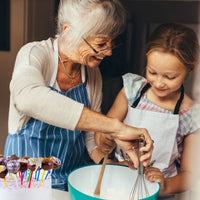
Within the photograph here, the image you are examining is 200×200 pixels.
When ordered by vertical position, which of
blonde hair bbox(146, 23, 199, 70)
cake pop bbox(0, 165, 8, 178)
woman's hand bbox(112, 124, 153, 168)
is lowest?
cake pop bbox(0, 165, 8, 178)

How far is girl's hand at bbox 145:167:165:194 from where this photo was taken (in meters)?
0.79

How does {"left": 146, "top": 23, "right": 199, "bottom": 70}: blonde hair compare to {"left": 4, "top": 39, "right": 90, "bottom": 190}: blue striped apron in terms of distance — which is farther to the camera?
{"left": 4, "top": 39, "right": 90, "bottom": 190}: blue striped apron

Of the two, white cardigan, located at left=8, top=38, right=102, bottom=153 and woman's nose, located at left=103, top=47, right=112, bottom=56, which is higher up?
woman's nose, located at left=103, top=47, right=112, bottom=56

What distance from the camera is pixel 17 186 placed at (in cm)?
73

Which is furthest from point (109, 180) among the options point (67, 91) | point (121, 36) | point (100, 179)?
point (121, 36)

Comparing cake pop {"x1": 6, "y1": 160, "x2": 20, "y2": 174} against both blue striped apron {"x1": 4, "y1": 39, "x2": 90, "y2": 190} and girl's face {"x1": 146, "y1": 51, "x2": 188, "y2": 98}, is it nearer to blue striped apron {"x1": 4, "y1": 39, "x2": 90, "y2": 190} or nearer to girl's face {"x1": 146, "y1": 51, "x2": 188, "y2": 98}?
blue striped apron {"x1": 4, "y1": 39, "x2": 90, "y2": 190}

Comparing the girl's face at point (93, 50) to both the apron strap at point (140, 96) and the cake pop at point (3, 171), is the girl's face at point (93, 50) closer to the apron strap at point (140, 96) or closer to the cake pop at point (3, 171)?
the apron strap at point (140, 96)

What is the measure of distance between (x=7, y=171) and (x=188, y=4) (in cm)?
Result: 59

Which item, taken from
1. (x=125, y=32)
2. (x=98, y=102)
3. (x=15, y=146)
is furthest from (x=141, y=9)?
(x=15, y=146)

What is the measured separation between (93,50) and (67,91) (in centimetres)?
14

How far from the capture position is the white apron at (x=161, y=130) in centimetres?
81

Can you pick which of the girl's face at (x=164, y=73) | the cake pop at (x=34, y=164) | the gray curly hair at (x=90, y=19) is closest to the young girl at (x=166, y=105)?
the girl's face at (x=164, y=73)

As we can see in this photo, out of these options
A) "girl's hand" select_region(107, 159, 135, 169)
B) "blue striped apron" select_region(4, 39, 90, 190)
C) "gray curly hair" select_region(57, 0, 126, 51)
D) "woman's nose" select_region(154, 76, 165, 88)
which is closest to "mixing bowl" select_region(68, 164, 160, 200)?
"girl's hand" select_region(107, 159, 135, 169)

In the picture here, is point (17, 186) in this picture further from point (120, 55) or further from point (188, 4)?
point (188, 4)
